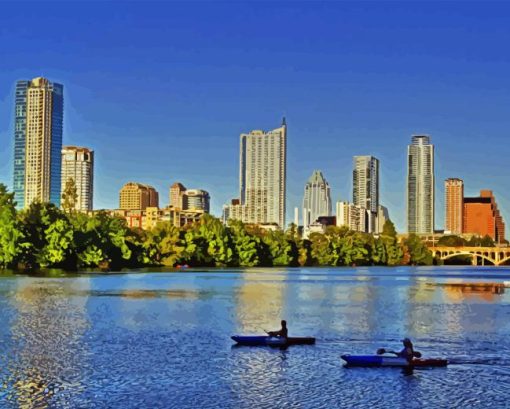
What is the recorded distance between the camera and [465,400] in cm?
2847

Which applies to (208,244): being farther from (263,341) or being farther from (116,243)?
(263,341)

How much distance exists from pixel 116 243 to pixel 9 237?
100 feet

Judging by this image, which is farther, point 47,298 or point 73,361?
point 47,298

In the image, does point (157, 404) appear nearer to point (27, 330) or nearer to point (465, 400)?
point (465, 400)

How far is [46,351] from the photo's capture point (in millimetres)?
37250

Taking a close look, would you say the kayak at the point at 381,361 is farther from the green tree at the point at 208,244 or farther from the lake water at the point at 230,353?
the green tree at the point at 208,244

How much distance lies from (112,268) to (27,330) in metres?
93.1

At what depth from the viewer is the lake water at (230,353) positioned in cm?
2839

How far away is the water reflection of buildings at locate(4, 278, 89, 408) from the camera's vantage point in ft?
92.9

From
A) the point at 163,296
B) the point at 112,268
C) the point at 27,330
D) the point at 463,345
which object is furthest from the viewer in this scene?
the point at 112,268

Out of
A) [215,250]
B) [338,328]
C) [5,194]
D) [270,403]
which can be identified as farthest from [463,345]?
[215,250]

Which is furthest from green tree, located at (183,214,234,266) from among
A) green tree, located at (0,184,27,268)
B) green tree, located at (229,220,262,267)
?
green tree, located at (0,184,27,268)

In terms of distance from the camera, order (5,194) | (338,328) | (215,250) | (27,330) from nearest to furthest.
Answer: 1. (27,330)
2. (338,328)
3. (5,194)
4. (215,250)

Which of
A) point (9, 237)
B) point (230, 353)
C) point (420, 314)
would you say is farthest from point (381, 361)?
point (9, 237)
